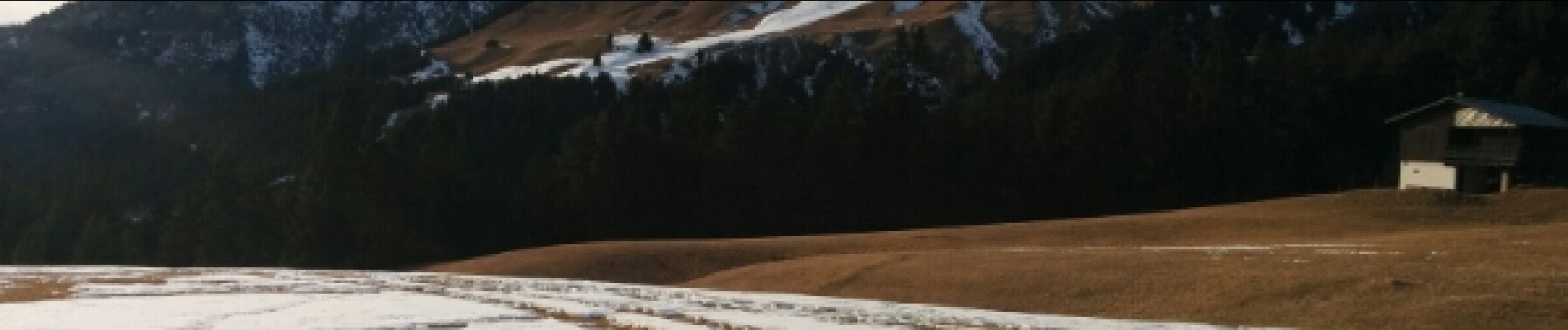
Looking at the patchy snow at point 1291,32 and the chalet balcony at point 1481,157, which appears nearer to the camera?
the chalet balcony at point 1481,157

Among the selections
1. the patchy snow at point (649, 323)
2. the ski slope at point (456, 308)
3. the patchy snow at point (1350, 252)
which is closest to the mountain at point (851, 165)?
the ski slope at point (456, 308)

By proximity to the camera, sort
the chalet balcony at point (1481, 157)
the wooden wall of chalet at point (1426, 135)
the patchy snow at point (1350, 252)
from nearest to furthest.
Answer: the patchy snow at point (1350, 252) → the chalet balcony at point (1481, 157) → the wooden wall of chalet at point (1426, 135)

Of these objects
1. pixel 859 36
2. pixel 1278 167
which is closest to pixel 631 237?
pixel 1278 167

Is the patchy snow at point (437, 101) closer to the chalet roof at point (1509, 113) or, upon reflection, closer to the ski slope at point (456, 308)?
the ski slope at point (456, 308)

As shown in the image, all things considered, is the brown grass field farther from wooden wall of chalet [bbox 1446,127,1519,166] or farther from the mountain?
the mountain

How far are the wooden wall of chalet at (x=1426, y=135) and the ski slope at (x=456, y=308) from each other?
40.0 m

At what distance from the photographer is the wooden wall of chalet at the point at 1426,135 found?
59.8 meters

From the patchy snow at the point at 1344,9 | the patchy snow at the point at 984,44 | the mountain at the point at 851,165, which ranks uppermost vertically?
the patchy snow at the point at 1344,9

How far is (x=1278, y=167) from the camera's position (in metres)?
86.4

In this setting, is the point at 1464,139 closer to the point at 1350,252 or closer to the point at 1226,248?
the point at 1226,248

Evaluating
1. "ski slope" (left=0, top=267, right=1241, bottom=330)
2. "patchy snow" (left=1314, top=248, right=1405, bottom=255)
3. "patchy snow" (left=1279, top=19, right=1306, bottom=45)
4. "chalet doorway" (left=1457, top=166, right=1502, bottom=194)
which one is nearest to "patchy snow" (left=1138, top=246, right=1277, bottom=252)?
"patchy snow" (left=1314, top=248, right=1405, bottom=255)

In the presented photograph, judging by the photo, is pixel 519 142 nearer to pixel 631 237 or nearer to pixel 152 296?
pixel 631 237

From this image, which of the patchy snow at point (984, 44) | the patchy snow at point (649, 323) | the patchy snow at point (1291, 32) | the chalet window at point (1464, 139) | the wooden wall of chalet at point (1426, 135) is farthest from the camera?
the patchy snow at point (984, 44)

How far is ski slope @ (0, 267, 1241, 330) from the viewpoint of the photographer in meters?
29.6
